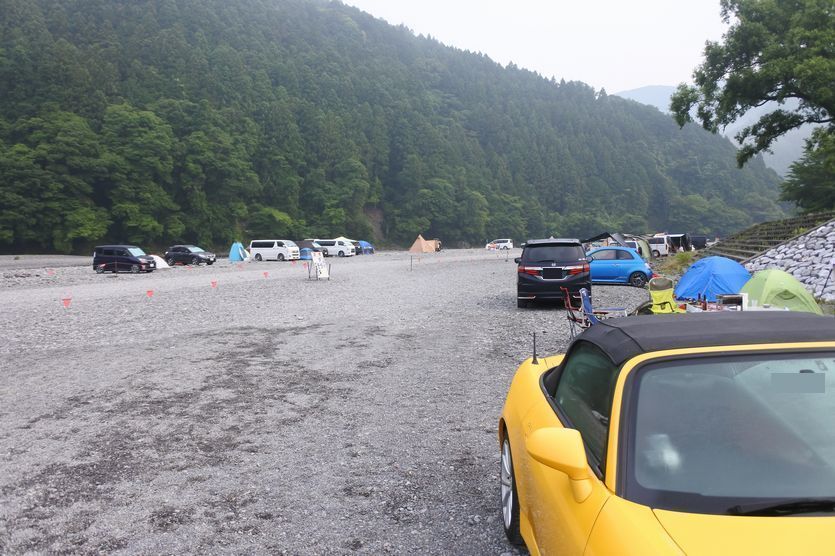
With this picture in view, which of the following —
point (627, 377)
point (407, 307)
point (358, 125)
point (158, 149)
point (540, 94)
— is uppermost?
point (540, 94)

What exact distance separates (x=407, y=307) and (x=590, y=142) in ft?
520

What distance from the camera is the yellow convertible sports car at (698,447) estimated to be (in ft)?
6.38

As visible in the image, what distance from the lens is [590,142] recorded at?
163000mm

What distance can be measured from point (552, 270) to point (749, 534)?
13.4 m

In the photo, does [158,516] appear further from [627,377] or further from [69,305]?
[69,305]

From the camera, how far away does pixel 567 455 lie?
2342mm

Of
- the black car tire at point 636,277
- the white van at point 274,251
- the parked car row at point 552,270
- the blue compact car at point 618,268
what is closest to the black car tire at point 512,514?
the parked car row at point 552,270

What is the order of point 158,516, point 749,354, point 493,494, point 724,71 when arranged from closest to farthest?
point 749,354, point 158,516, point 493,494, point 724,71

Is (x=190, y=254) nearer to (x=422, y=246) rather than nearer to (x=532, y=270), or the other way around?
(x=532, y=270)

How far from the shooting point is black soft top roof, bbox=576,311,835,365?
2477 mm

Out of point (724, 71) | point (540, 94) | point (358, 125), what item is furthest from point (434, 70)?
point (724, 71)

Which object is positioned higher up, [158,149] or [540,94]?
[540,94]

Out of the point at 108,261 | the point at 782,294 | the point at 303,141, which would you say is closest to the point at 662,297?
the point at 782,294

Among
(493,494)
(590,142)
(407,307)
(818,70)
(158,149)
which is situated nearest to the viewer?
(493,494)
